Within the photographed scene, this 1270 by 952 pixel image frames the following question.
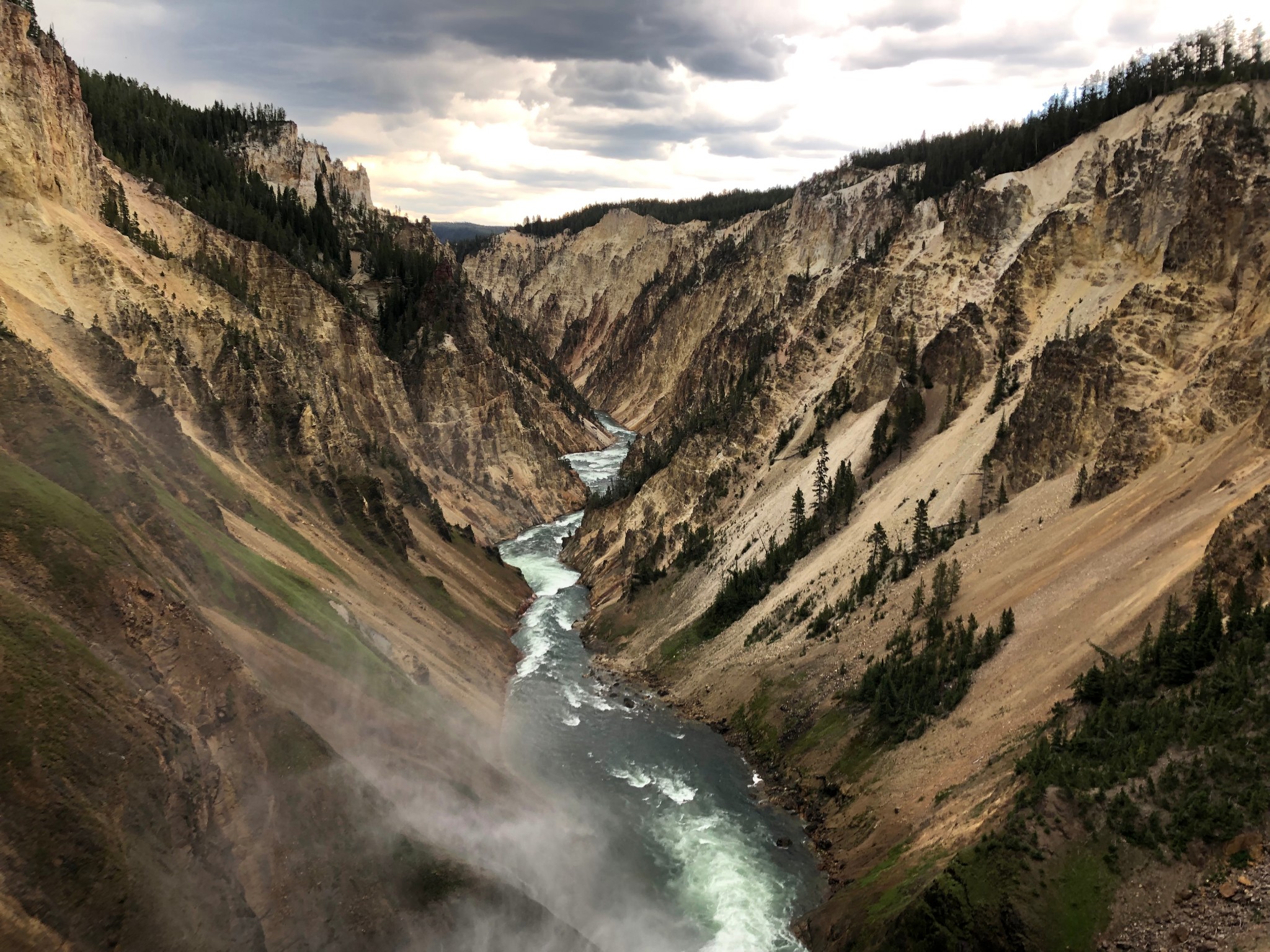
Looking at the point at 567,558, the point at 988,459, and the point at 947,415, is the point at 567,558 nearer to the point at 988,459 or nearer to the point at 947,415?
the point at 947,415

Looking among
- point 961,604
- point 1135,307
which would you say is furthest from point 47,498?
point 1135,307

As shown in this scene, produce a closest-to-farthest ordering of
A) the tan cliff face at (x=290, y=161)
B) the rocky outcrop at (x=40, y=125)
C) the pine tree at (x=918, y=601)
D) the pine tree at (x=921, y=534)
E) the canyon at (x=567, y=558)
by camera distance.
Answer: the canyon at (x=567, y=558)
the pine tree at (x=918, y=601)
the pine tree at (x=921, y=534)
the rocky outcrop at (x=40, y=125)
the tan cliff face at (x=290, y=161)

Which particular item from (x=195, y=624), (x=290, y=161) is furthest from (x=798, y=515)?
(x=290, y=161)

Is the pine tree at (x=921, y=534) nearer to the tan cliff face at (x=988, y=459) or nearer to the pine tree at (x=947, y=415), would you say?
the tan cliff face at (x=988, y=459)

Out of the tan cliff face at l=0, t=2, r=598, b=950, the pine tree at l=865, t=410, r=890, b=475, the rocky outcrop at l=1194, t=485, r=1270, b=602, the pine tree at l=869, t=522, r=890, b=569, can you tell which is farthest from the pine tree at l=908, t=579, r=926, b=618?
the tan cliff face at l=0, t=2, r=598, b=950

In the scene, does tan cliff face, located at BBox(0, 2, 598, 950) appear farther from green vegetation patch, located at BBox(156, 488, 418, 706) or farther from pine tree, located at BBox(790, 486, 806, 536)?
pine tree, located at BBox(790, 486, 806, 536)

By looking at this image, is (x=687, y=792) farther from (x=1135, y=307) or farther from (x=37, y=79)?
(x=37, y=79)

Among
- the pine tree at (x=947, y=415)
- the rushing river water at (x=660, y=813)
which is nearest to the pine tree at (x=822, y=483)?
the pine tree at (x=947, y=415)
